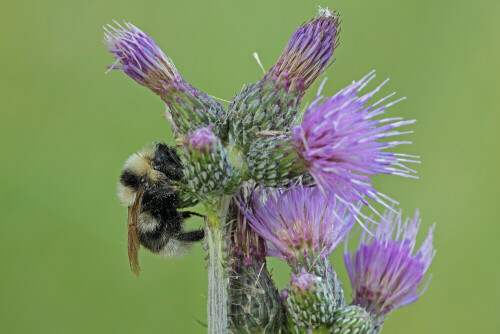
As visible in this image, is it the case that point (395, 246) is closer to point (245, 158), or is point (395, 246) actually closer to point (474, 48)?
point (245, 158)

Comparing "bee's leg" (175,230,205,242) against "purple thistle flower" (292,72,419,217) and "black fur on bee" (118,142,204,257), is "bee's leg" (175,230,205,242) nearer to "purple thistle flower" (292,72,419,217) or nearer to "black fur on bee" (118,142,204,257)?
"black fur on bee" (118,142,204,257)

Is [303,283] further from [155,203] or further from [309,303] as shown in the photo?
[155,203]

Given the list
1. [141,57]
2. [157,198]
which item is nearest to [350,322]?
[157,198]

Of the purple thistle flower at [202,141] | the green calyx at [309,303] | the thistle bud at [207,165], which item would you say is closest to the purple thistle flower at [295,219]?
the green calyx at [309,303]

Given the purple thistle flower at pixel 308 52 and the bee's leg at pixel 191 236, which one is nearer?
the purple thistle flower at pixel 308 52

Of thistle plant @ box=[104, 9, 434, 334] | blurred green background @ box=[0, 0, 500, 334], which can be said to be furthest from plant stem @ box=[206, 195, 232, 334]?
blurred green background @ box=[0, 0, 500, 334]

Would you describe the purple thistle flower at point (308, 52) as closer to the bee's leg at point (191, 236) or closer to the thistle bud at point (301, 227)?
the thistle bud at point (301, 227)
